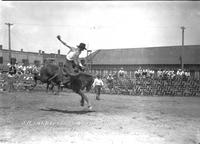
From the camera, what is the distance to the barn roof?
4338 cm

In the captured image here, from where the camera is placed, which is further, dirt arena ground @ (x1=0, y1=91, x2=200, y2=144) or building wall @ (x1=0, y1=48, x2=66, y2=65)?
building wall @ (x1=0, y1=48, x2=66, y2=65)

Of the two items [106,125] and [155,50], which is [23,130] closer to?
[106,125]

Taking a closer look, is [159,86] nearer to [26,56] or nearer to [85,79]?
[85,79]

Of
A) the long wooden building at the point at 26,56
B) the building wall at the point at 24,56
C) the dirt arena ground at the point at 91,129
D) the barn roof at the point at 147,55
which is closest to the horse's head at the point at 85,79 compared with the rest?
the dirt arena ground at the point at 91,129

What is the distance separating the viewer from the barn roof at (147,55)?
43384 mm

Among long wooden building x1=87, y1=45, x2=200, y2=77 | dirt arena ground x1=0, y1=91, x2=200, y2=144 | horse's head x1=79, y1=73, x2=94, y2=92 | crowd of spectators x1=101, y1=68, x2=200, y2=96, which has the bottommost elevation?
dirt arena ground x1=0, y1=91, x2=200, y2=144

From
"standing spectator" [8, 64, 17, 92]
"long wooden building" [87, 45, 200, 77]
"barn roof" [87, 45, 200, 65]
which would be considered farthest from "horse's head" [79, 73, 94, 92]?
"barn roof" [87, 45, 200, 65]

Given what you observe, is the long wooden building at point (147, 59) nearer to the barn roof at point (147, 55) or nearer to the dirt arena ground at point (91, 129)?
the barn roof at point (147, 55)

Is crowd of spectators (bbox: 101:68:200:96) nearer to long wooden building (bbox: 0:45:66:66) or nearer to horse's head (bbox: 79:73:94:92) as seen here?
horse's head (bbox: 79:73:94:92)

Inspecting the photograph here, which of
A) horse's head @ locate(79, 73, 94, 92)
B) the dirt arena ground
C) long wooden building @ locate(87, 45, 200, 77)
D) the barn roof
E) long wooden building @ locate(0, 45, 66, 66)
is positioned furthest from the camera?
long wooden building @ locate(0, 45, 66, 66)

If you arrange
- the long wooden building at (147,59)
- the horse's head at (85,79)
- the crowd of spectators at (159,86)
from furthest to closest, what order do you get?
1. the long wooden building at (147,59)
2. the crowd of spectators at (159,86)
3. the horse's head at (85,79)

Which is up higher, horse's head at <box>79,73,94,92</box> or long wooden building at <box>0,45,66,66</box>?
long wooden building at <box>0,45,66,66</box>

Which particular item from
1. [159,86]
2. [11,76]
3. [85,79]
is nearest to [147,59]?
[159,86]

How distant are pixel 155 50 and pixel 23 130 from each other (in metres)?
42.3
